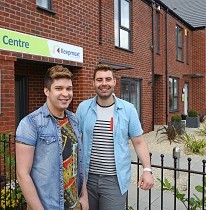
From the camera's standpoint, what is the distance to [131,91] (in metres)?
11.9

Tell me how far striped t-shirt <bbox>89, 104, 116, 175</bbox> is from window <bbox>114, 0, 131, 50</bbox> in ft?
27.2

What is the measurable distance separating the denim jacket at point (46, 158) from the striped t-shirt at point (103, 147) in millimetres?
538

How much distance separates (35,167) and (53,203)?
0.29m

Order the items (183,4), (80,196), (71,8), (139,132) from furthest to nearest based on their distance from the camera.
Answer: (183,4) → (71,8) → (139,132) → (80,196)

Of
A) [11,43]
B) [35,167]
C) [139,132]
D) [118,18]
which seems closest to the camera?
[35,167]

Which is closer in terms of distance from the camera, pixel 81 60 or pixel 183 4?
pixel 81 60

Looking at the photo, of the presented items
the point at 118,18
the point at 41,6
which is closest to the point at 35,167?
the point at 41,6

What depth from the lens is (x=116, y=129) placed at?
Result: 8.53 ft

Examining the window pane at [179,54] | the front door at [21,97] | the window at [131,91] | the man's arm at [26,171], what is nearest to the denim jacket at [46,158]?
the man's arm at [26,171]

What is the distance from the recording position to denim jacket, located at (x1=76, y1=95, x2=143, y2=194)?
102 inches

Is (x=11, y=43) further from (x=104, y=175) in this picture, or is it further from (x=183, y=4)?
(x=183, y=4)

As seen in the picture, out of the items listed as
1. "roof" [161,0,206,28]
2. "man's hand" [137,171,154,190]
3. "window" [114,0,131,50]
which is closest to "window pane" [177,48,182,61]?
"roof" [161,0,206,28]

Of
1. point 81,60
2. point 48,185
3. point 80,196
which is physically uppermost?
point 81,60

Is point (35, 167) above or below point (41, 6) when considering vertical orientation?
below
